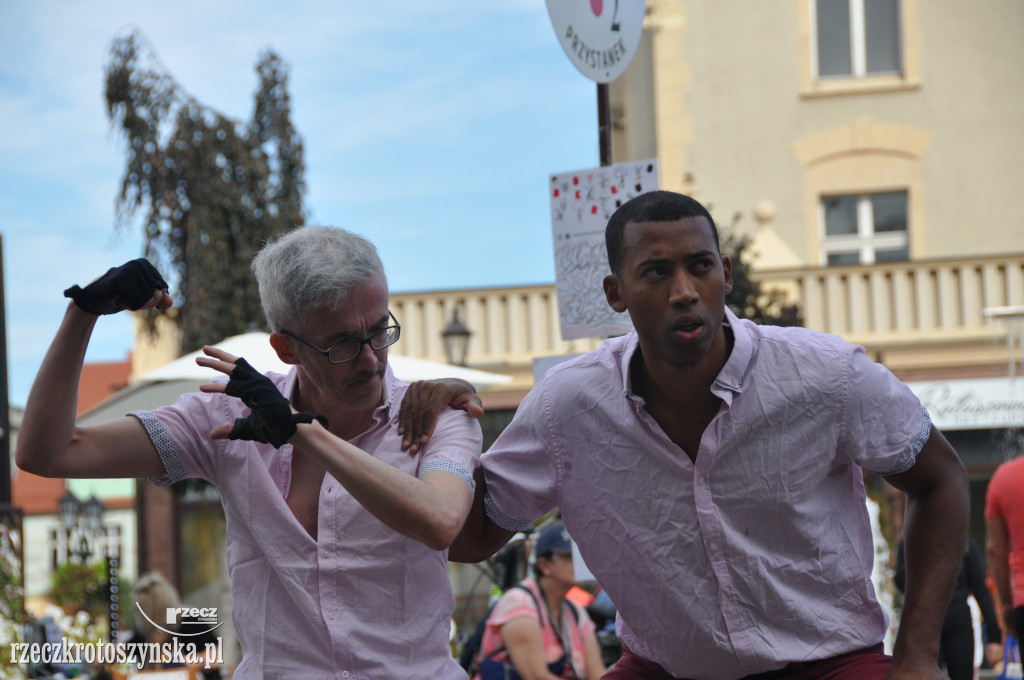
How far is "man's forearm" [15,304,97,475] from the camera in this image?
2.65 metres

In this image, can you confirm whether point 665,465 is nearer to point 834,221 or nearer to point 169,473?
point 169,473

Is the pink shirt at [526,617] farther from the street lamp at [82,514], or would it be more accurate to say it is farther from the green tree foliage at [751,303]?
the street lamp at [82,514]

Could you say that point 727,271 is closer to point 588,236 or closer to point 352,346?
point 352,346

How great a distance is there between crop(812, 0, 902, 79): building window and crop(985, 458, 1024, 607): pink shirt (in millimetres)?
10629

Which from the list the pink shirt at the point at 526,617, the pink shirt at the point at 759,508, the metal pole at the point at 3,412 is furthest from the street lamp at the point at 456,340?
the pink shirt at the point at 759,508

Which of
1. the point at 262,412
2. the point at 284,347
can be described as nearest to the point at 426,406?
the point at 284,347

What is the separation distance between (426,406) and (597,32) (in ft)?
8.14

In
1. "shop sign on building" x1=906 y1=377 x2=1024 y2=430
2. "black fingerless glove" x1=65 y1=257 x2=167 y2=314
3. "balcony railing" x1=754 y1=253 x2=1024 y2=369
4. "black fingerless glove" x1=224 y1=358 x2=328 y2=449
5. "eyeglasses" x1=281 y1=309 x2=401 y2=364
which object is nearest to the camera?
"black fingerless glove" x1=224 y1=358 x2=328 y2=449

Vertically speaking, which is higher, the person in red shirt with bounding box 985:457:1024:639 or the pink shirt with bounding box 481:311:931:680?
the pink shirt with bounding box 481:311:931:680

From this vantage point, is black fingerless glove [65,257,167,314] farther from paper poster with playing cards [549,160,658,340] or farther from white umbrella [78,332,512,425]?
white umbrella [78,332,512,425]

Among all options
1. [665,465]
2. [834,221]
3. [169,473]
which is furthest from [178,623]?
[834,221]

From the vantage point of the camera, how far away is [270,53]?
51.4ft

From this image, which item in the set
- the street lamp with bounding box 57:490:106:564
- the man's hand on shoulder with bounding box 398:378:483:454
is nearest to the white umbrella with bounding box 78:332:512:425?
the man's hand on shoulder with bounding box 398:378:483:454

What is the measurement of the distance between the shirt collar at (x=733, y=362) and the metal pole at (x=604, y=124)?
7.60ft
